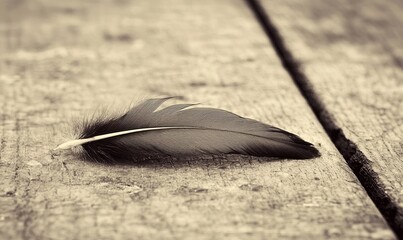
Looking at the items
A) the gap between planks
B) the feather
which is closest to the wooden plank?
the gap between planks

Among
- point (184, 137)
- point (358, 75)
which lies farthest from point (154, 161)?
point (358, 75)

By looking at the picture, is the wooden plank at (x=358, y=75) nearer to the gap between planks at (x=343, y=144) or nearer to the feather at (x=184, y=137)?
the gap between planks at (x=343, y=144)

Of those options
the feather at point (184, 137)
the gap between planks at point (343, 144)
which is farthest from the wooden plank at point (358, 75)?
the feather at point (184, 137)

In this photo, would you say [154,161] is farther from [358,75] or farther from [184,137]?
[358,75]

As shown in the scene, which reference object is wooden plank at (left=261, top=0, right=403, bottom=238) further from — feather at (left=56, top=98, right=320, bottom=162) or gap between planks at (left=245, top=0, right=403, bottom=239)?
feather at (left=56, top=98, right=320, bottom=162)

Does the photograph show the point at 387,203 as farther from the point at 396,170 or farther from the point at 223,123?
the point at 223,123

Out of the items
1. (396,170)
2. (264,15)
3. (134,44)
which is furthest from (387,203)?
(264,15)
